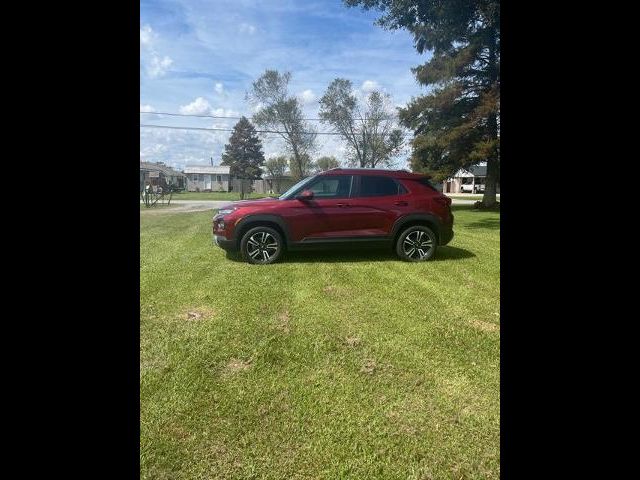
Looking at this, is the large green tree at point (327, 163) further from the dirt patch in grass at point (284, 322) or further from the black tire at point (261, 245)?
the black tire at point (261, 245)

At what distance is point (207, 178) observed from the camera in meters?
2.32

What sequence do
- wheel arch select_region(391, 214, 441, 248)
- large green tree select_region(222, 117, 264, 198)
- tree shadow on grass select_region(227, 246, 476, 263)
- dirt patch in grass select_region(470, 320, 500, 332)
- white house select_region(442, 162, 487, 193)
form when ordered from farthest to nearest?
tree shadow on grass select_region(227, 246, 476, 263), wheel arch select_region(391, 214, 441, 248), dirt patch in grass select_region(470, 320, 500, 332), large green tree select_region(222, 117, 264, 198), white house select_region(442, 162, 487, 193)

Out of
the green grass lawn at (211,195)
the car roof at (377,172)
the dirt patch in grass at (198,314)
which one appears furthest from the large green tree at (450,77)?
the dirt patch in grass at (198,314)

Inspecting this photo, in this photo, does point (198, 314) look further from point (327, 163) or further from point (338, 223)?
point (338, 223)

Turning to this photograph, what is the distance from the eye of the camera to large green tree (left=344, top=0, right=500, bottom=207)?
1.80 m

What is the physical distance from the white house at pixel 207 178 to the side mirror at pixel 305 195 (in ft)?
4.95

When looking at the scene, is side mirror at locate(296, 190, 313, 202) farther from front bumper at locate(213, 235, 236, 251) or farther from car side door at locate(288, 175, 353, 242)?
front bumper at locate(213, 235, 236, 251)

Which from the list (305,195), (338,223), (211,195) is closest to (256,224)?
(305,195)

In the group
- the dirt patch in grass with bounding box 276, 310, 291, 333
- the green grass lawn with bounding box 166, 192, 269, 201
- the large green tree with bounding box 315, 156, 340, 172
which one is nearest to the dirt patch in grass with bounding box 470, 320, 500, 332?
the dirt patch in grass with bounding box 276, 310, 291, 333

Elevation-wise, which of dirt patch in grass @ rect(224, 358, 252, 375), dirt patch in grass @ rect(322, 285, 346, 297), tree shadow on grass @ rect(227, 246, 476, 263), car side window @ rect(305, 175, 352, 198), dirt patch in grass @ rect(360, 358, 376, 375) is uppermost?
car side window @ rect(305, 175, 352, 198)
